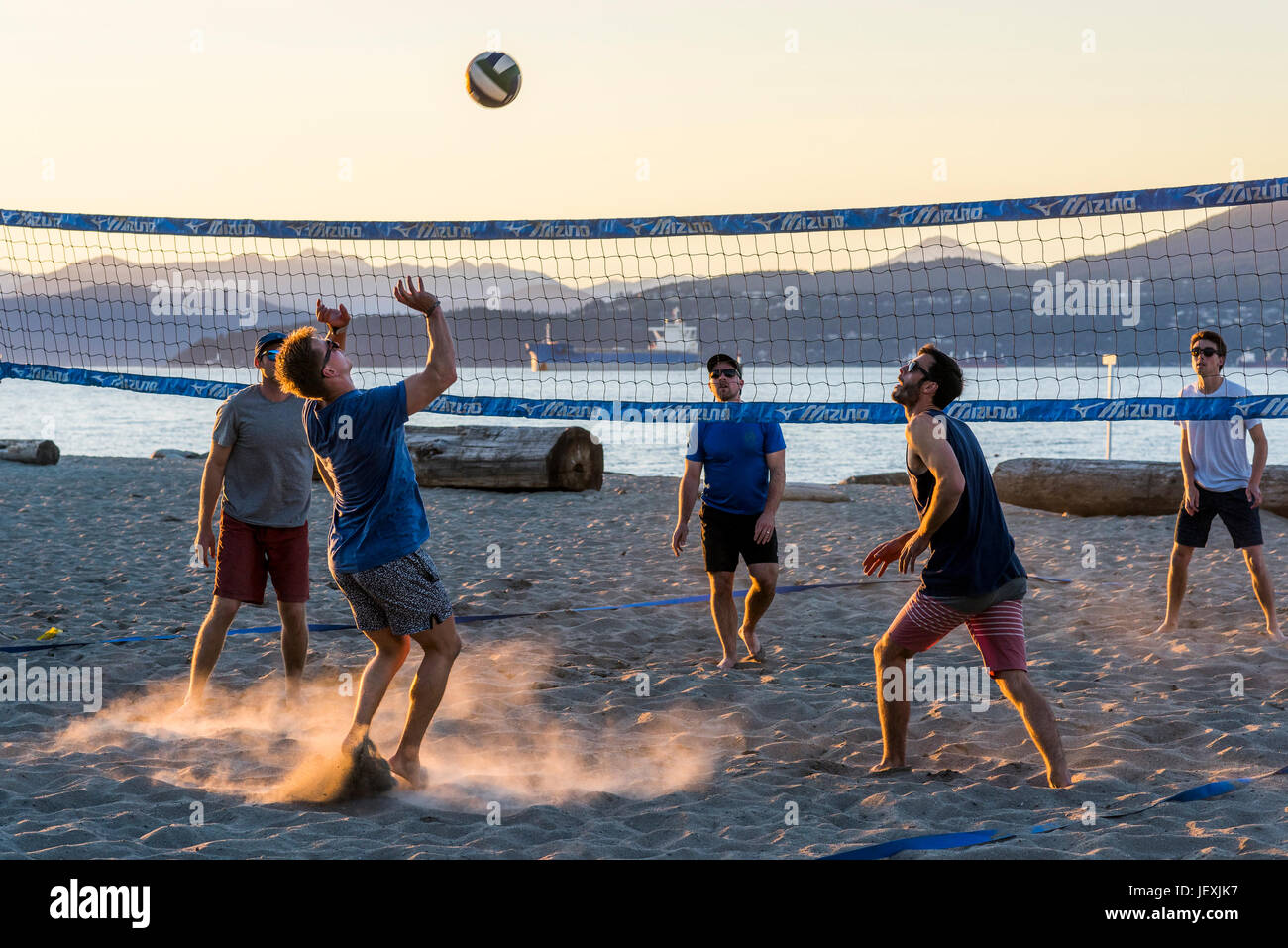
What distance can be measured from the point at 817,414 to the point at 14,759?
3815mm

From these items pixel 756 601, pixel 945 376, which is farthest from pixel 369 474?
pixel 756 601

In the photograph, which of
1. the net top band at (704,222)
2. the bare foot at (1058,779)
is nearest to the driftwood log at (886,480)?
the net top band at (704,222)

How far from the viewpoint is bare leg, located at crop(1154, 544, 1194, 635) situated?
241 inches

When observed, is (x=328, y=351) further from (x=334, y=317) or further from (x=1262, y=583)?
(x=1262, y=583)

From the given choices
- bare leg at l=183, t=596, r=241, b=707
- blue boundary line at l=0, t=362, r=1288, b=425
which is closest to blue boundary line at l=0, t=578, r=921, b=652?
blue boundary line at l=0, t=362, r=1288, b=425

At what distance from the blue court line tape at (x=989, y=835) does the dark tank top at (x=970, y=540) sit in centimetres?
75

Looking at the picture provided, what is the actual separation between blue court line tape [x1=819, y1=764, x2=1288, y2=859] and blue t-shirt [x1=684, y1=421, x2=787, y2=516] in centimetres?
241

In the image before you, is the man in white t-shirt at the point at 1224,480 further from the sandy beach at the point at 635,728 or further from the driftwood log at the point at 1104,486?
the driftwood log at the point at 1104,486

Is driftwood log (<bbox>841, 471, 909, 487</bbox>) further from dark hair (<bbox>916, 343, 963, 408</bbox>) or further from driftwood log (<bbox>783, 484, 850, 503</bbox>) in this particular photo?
dark hair (<bbox>916, 343, 963, 408</bbox>)

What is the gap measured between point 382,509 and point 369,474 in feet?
0.41

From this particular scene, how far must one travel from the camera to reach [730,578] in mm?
5625

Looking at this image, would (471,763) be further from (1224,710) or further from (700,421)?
(1224,710)

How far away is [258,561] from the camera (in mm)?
4742
